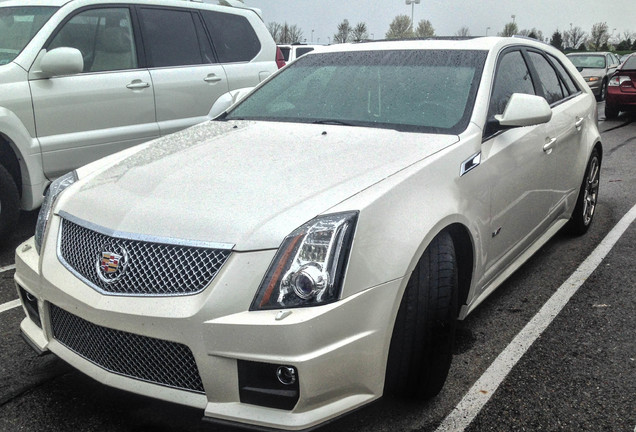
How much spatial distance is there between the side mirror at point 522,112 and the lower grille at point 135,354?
1.97 m

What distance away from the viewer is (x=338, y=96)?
3.79 meters

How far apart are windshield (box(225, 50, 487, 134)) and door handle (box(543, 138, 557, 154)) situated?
70cm

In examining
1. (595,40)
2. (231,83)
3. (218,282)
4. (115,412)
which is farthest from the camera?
(595,40)

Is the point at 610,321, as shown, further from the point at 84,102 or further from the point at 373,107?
the point at 84,102

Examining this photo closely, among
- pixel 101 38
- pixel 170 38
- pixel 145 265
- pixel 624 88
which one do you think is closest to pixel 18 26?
pixel 101 38

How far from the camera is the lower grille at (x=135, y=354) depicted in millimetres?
2330

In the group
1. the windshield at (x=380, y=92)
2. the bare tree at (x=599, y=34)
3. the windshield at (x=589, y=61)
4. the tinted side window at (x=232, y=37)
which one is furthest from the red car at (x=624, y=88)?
the bare tree at (x=599, y=34)

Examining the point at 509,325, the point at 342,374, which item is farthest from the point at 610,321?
the point at 342,374

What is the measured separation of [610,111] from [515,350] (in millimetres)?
13153

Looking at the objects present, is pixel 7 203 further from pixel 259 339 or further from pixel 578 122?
pixel 578 122

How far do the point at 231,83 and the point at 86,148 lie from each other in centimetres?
168

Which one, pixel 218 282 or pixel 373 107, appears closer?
pixel 218 282

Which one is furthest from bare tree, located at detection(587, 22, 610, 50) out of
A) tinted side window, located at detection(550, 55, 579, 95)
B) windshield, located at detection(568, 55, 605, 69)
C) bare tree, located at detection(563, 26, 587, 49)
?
tinted side window, located at detection(550, 55, 579, 95)

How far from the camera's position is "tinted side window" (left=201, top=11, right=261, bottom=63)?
658 centimetres
